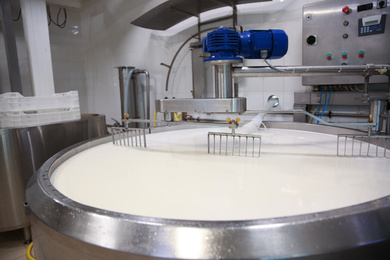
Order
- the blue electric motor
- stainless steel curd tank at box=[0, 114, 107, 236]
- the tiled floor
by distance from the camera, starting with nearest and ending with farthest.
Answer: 1. the blue electric motor
2. stainless steel curd tank at box=[0, 114, 107, 236]
3. the tiled floor

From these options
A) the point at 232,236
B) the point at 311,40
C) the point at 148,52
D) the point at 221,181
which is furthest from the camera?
the point at 148,52

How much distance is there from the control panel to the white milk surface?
3.26 feet

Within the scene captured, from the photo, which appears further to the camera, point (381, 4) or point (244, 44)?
point (381, 4)

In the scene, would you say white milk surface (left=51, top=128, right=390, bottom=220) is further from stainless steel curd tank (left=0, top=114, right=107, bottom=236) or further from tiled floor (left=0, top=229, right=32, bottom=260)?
→ tiled floor (left=0, top=229, right=32, bottom=260)

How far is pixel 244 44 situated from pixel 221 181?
1.83 ft

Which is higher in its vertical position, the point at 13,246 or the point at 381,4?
the point at 381,4

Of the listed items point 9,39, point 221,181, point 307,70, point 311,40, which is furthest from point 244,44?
point 9,39

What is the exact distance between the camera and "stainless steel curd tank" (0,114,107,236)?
1800 millimetres

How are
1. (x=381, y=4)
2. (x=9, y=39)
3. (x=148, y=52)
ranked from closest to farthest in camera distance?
(x=381, y=4), (x=9, y=39), (x=148, y=52)

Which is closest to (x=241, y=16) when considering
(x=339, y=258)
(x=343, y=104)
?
(x=343, y=104)

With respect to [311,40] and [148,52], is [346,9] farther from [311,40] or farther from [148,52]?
[148,52]

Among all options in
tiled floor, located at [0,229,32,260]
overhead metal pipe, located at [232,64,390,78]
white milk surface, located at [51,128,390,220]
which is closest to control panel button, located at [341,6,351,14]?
overhead metal pipe, located at [232,64,390,78]

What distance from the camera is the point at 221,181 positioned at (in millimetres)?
755

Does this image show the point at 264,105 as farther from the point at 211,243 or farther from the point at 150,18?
the point at 211,243
